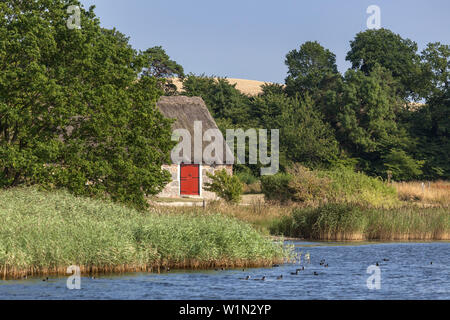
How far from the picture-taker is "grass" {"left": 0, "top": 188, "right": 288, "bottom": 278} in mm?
20281

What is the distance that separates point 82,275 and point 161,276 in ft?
7.04

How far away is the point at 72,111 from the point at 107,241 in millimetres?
9904

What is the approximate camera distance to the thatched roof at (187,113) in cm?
5084

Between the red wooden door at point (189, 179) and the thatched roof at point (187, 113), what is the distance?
182cm

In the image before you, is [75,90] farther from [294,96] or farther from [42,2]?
[294,96]

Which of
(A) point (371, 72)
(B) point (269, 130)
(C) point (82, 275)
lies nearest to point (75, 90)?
(C) point (82, 275)

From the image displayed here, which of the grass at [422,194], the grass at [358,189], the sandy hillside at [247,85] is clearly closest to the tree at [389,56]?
the grass at [422,194]

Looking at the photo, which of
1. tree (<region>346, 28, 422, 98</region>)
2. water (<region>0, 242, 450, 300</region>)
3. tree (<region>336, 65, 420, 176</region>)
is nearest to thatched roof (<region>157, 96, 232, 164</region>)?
tree (<region>336, 65, 420, 176</region>)

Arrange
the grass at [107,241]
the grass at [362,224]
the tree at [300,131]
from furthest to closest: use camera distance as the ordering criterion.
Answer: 1. the tree at [300,131]
2. the grass at [362,224]
3. the grass at [107,241]

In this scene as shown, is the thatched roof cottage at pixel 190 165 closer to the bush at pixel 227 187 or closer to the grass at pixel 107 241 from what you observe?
the bush at pixel 227 187

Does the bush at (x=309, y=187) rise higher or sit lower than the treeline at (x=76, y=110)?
lower

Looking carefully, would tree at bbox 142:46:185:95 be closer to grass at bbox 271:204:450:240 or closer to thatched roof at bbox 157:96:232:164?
thatched roof at bbox 157:96:232:164

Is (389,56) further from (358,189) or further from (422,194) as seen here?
(358,189)

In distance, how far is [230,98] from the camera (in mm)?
64125
